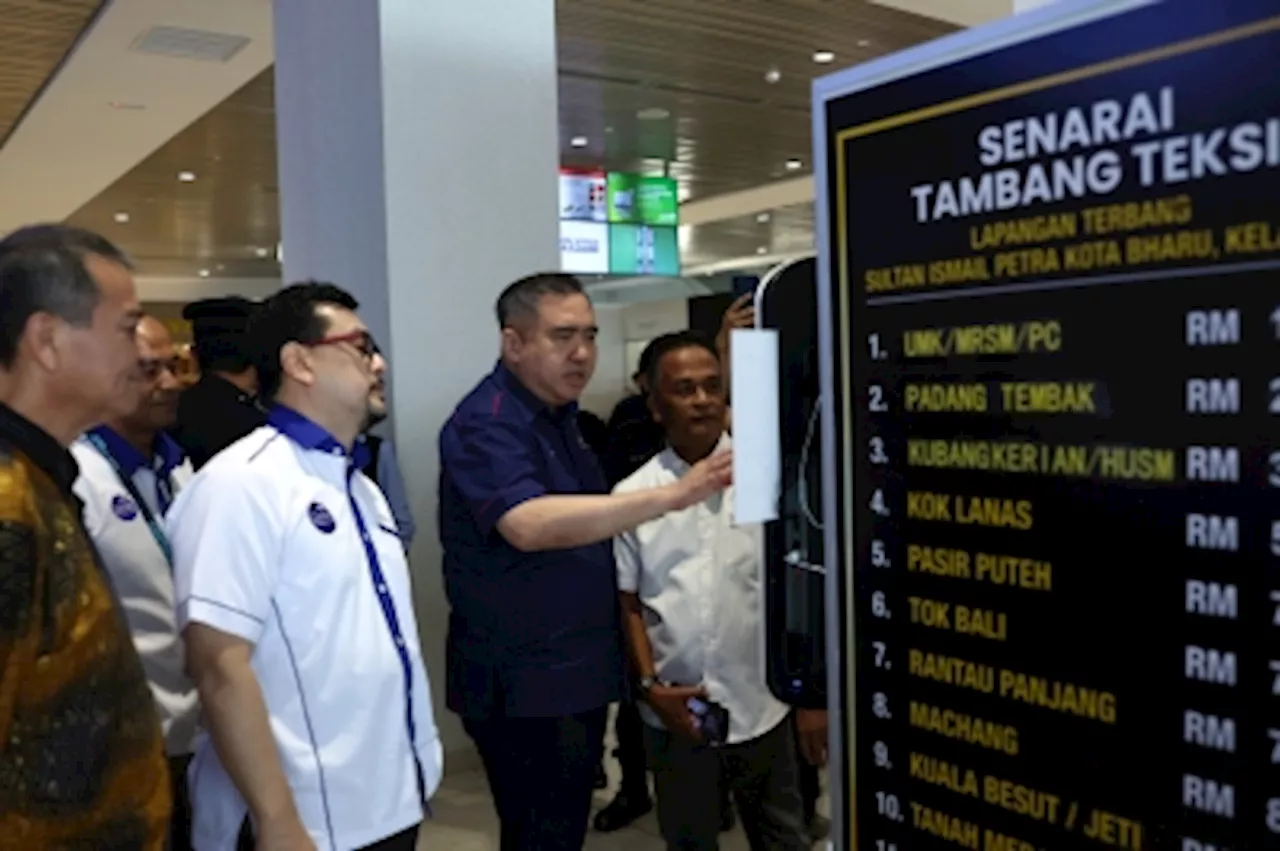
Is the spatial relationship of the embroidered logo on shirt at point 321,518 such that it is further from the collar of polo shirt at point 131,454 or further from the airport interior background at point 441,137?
the airport interior background at point 441,137

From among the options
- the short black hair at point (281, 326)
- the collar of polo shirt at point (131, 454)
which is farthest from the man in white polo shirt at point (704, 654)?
the collar of polo shirt at point (131, 454)

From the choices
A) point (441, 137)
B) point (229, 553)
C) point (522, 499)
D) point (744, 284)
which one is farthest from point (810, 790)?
point (441, 137)

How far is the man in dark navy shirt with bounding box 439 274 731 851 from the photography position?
86.7 inches

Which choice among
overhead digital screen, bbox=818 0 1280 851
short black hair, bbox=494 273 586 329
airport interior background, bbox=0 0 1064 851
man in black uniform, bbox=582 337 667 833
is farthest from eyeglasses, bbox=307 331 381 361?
man in black uniform, bbox=582 337 667 833

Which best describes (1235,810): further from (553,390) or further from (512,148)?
(512,148)

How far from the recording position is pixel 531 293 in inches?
91.7

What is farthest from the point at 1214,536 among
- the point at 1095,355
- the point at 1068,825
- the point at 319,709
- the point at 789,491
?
the point at 319,709

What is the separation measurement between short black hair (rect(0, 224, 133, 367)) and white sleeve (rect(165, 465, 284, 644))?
15.2 inches

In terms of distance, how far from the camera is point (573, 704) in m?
2.23

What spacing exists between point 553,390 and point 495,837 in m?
1.81

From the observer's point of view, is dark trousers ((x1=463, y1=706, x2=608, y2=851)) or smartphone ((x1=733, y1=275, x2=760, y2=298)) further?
dark trousers ((x1=463, y1=706, x2=608, y2=851))

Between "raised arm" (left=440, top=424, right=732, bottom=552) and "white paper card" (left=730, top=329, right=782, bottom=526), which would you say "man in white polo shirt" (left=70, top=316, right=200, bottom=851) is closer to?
"raised arm" (left=440, top=424, right=732, bottom=552)

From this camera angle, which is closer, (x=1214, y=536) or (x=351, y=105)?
(x=1214, y=536)

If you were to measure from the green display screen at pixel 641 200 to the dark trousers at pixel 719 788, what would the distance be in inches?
228
